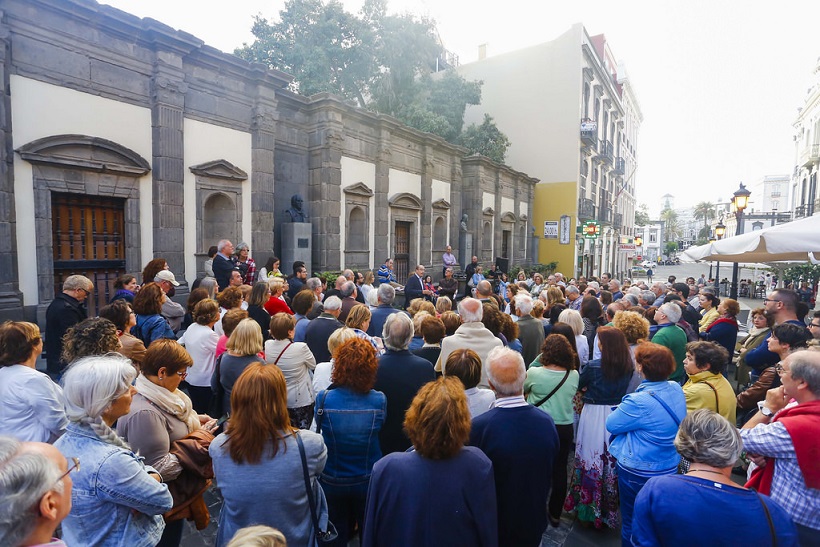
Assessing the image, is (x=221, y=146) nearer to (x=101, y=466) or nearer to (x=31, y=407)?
(x=31, y=407)

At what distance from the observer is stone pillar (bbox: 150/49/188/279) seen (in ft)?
28.1

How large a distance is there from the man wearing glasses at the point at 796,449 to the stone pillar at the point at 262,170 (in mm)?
10120

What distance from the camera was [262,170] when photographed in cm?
1077

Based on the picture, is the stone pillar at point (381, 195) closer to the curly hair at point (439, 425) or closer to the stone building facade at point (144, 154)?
the stone building facade at point (144, 154)

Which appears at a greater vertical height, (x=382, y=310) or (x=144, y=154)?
(x=144, y=154)

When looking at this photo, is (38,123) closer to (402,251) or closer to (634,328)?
(634,328)

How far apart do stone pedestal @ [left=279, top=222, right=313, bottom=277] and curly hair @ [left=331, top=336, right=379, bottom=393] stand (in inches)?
369

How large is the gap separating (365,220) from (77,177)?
770cm

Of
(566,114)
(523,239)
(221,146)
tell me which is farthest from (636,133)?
(221,146)

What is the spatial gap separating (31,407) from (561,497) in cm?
378

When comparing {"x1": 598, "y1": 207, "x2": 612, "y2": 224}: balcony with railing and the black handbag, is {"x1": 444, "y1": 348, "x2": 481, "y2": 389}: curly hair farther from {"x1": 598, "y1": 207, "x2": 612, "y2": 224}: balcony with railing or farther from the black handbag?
{"x1": 598, "y1": 207, "x2": 612, "y2": 224}: balcony with railing

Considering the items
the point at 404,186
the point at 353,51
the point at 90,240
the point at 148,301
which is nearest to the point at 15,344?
the point at 148,301

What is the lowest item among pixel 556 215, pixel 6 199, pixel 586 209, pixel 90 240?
pixel 90 240

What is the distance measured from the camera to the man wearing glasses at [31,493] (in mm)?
1255
